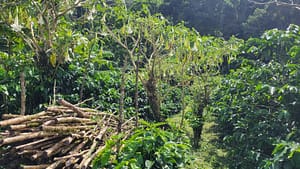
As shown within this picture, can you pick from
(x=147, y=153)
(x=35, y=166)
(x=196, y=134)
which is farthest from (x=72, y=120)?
(x=196, y=134)

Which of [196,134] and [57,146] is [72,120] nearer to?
[57,146]

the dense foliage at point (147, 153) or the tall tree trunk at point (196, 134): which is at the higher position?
the dense foliage at point (147, 153)

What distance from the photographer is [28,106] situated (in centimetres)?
562

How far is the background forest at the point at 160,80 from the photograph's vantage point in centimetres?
357

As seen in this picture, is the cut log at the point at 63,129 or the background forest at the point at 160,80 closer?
the cut log at the point at 63,129

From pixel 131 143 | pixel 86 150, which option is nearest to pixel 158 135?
pixel 131 143

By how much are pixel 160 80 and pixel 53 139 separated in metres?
2.80

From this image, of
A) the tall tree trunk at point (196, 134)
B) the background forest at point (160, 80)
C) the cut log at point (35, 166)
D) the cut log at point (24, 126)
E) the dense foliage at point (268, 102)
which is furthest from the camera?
the tall tree trunk at point (196, 134)

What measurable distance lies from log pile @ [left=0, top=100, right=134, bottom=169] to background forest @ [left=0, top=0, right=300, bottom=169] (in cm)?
29

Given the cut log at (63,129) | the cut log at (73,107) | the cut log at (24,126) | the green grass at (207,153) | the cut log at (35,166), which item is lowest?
the green grass at (207,153)

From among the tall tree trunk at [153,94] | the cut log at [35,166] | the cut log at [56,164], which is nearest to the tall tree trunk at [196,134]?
the tall tree trunk at [153,94]

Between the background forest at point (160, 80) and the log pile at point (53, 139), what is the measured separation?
29 centimetres

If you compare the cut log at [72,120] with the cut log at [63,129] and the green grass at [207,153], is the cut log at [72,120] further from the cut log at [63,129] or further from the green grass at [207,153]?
the green grass at [207,153]

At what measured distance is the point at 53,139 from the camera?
11.6 feet
